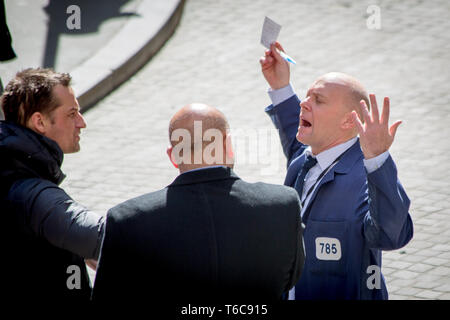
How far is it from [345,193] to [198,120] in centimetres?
104

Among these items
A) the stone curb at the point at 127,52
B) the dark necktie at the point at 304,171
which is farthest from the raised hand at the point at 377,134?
the stone curb at the point at 127,52

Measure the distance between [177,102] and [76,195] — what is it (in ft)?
7.27

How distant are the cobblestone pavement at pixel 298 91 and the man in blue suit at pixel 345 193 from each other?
190 cm

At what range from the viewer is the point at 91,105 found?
9.27 metres

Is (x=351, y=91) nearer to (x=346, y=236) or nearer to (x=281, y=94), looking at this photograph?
(x=281, y=94)

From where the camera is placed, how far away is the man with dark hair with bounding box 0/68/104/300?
354cm

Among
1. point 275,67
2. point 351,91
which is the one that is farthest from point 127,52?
point 351,91

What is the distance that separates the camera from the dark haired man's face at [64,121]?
383 cm

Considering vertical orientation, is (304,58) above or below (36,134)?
below

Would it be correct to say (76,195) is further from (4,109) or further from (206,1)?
(206,1)

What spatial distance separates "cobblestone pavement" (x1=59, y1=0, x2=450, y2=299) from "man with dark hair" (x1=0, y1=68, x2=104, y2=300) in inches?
118

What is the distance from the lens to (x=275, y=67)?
15.8 ft

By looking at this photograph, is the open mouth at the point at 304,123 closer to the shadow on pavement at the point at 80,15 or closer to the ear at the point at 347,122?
the ear at the point at 347,122

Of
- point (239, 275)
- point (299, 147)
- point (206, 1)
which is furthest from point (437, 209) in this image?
point (206, 1)
